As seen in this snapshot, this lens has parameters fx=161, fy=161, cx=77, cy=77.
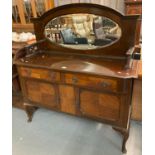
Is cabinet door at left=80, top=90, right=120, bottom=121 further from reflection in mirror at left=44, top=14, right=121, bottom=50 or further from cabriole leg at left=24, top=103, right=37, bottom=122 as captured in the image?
cabriole leg at left=24, top=103, right=37, bottom=122

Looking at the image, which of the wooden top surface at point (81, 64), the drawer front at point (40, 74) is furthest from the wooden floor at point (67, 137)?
the wooden top surface at point (81, 64)

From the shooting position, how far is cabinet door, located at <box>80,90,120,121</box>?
1423mm

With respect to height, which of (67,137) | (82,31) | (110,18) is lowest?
(67,137)

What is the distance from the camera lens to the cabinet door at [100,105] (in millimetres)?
1423

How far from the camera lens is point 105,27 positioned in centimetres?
155

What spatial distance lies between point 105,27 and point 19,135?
1.51m

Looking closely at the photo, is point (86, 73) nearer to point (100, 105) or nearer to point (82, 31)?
point (100, 105)

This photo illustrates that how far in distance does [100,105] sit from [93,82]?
0.24 metres

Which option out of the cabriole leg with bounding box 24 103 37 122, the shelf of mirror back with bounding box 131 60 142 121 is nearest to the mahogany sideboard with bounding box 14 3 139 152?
the cabriole leg with bounding box 24 103 37 122

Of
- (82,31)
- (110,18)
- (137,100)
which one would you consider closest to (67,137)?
(137,100)

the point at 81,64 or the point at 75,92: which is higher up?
the point at 81,64

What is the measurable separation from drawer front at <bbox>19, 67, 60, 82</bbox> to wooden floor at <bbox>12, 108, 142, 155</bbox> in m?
0.67

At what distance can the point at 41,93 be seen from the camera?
175 cm
